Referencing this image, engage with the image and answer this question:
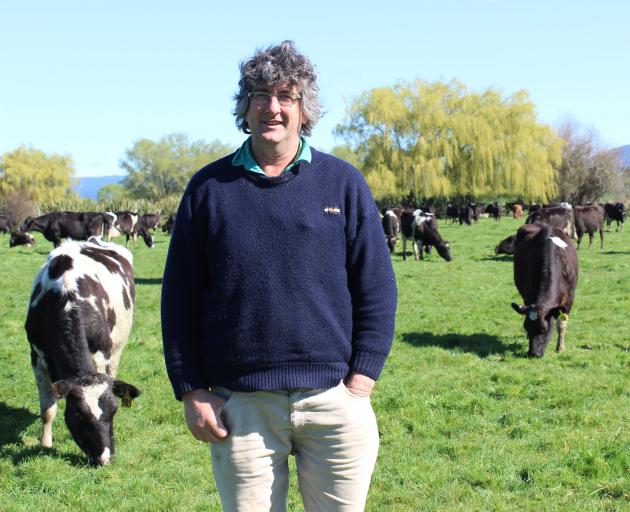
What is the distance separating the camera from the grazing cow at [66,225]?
29.9m

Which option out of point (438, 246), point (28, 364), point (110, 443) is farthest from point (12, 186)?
point (110, 443)

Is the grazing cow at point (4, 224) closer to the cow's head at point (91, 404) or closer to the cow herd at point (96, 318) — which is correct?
the cow herd at point (96, 318)

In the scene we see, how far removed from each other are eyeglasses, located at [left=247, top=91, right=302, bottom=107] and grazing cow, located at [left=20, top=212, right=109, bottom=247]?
28.6 m

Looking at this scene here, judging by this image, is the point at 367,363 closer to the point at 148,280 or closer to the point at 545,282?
the point at 545,282

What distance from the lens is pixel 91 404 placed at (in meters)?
5.40

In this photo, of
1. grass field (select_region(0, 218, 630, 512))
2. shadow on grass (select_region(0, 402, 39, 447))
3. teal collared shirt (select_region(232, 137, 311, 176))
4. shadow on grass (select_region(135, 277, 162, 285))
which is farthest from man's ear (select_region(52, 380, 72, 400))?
shadow on grass (select_region(135, 277, 162, 285))

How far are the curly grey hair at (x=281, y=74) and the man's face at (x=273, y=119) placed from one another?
3cm

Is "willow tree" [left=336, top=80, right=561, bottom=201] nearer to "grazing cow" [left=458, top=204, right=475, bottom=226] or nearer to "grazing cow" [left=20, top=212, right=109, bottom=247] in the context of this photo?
"grazing cow" [left=458, top=204, right=475, bottom=226]

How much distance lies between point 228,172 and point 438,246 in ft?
65.4

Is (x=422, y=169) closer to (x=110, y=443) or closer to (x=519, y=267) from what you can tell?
(x=519, y=267)

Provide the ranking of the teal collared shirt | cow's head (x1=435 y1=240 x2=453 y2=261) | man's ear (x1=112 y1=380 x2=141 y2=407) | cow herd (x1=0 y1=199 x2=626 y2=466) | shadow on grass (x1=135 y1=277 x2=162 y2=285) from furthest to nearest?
cow's head (x1=435 y1=240 x2=453 y2=261)
shadow on grass (x1=135 y1=277 x2=162 y2=285)
cow herd (x1=0 y1=199 x2=626 y2=466)
man's ear (x1=112 y1=380 x2=141 y2=407)
the teal collared shirt

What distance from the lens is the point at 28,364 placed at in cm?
914

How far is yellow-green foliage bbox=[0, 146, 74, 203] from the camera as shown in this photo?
222 feet

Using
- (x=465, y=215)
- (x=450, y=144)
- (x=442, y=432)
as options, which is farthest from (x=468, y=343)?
(x=450, y=144)
